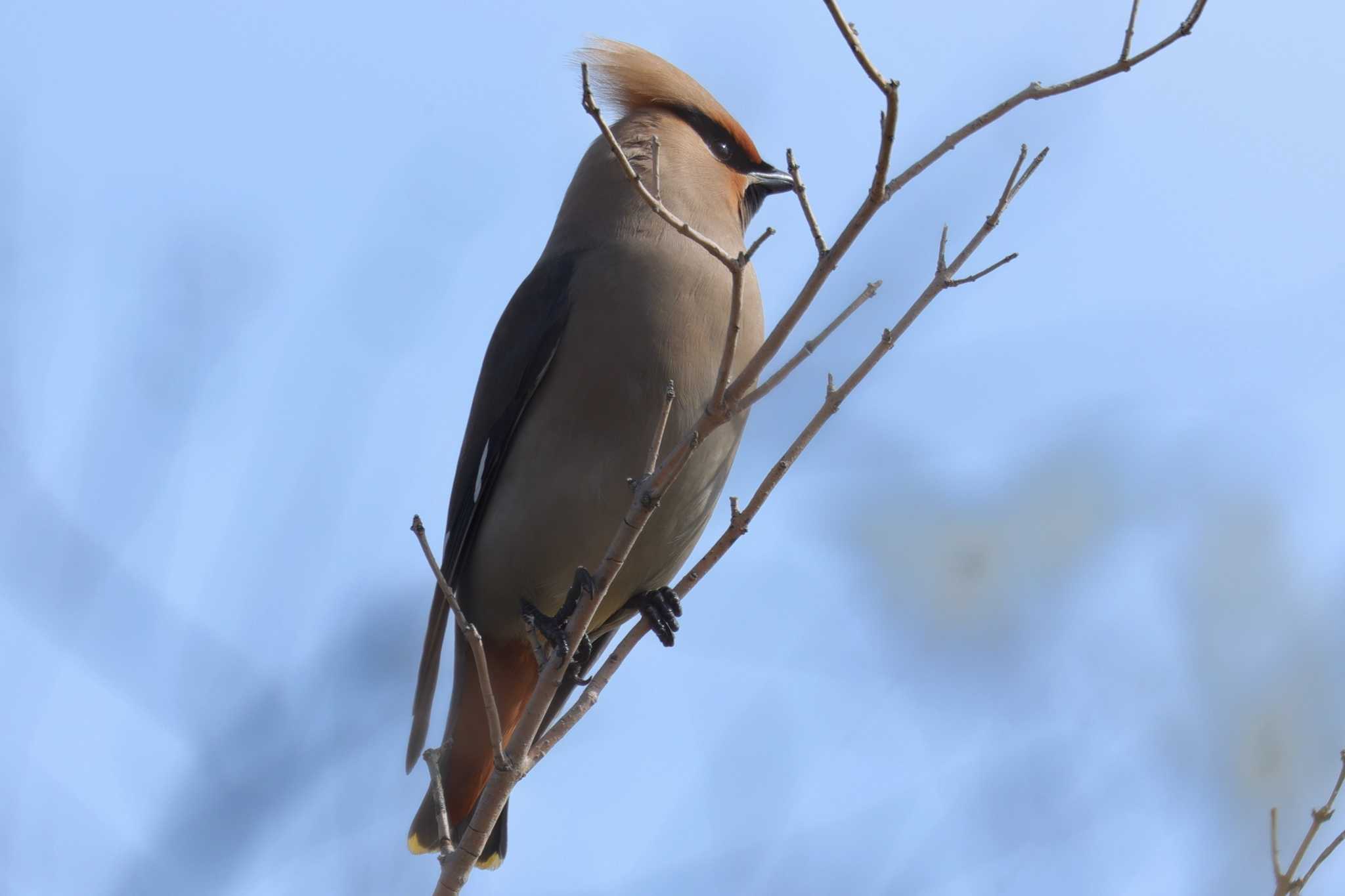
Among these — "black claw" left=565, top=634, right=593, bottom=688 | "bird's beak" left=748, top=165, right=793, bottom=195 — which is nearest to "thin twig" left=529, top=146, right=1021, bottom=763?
"black claw" left=565, top=634, right=593, bottom=688

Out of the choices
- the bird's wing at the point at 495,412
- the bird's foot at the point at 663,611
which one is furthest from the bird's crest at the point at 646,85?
the bird's foot at the point at 663,611

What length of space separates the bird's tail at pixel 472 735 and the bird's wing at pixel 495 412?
87mm

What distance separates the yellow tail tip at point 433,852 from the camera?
13.1 feet

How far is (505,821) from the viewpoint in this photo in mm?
4055

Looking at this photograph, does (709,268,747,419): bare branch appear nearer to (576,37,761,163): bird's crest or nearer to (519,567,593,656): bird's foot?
(519,567,593,656): bird's foot

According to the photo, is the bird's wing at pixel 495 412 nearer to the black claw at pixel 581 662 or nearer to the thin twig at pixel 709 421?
the black claw at pixel 581 662

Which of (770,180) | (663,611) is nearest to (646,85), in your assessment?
(770,180)

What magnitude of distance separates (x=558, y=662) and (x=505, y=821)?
150 centimetres

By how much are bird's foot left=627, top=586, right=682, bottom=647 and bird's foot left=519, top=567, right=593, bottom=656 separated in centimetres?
20

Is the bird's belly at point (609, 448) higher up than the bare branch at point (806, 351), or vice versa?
Result: the bird's belly at point (609, 448)

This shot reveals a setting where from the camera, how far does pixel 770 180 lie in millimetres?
4660

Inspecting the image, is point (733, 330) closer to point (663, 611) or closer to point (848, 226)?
point (848, 226)

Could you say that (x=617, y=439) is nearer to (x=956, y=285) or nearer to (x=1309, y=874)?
(x=956, y=285)

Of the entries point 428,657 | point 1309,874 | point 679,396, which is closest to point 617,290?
point 679,396
